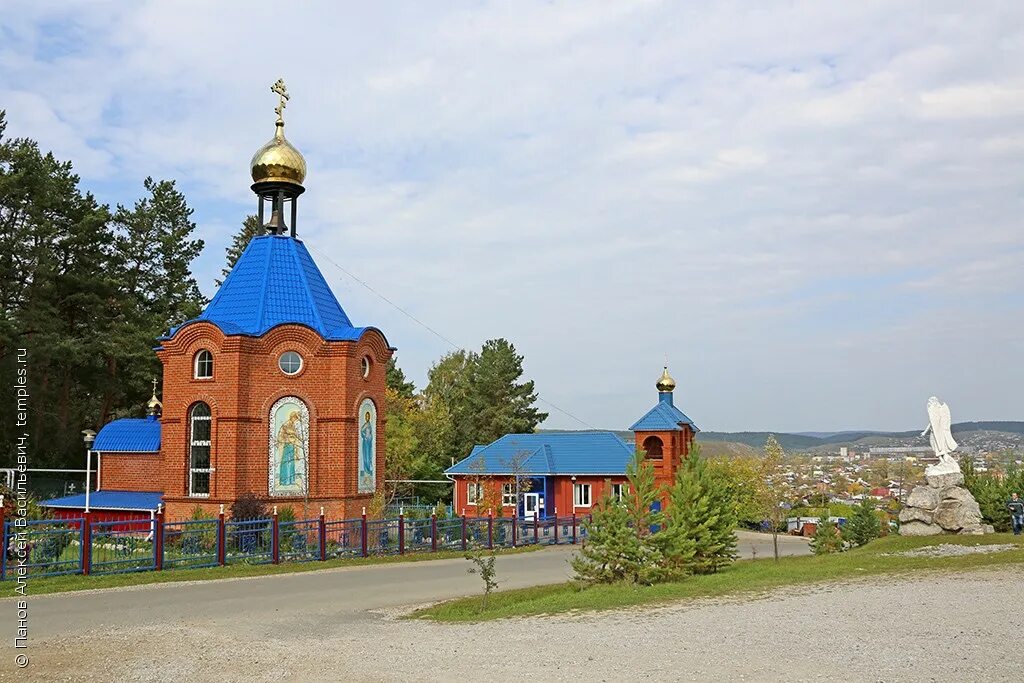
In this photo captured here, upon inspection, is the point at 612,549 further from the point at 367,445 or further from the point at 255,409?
the point at 255,409

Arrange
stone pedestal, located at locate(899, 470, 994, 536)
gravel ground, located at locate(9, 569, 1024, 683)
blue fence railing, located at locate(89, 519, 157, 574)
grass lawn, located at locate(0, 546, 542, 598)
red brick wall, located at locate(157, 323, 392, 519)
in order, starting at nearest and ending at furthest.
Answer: gravel ground, located at locate(9, 569, 1024, 683) < grass lawn, located at locate(0, 546, 542, 598) < blue fence railing, located at locate(89, 519, 157, 574) < stone pedestal, located at locate(899, 470, 994, 536) < red brick wall, located at locate(157, 323, 392, 519)

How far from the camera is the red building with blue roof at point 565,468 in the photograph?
126 feet

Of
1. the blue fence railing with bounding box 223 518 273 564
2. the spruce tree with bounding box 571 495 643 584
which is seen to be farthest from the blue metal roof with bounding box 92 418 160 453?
the spruce tree with bounding box 571 495 643 584

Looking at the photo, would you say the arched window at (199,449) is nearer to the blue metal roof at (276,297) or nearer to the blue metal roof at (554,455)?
the blue metal roof at (276,297)

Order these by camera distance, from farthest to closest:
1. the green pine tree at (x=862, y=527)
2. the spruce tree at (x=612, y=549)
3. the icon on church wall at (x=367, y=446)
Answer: the icon on church wall at (x=367, y=446) → the green pine tree at (x=862, y=527) → the spruce tree at (x=612, y=549)

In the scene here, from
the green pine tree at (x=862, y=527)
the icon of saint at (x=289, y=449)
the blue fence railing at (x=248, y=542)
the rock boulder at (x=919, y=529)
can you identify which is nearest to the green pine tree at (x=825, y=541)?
the green pine tree at (x=862, y=527)

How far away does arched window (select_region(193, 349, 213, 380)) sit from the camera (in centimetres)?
2384

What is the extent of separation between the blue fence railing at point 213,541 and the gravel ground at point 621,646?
5.71m

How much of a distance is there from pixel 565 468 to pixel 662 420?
15.9ft

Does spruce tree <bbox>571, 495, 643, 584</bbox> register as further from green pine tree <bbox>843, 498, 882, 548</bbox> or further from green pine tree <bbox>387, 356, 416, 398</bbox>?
green pine tree <bbox>387, 356, 416, 398</bbox>

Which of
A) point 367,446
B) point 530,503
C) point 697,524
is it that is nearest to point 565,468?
point 530,503

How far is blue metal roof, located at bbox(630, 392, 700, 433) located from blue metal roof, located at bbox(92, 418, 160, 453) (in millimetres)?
20674

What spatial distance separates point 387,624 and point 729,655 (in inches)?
194

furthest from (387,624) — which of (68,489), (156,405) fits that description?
(68,489)
